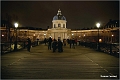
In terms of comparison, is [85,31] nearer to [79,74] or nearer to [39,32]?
[39,32]

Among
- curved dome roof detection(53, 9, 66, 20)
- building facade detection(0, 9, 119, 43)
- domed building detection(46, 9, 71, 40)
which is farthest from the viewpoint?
curved dome roof detection(53, 9, 66, 20)

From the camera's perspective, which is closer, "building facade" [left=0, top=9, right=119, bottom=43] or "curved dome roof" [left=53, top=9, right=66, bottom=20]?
"building facade" [left=0, top=9, right=119, bottom=43]

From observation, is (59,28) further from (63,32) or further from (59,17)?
(59,17)

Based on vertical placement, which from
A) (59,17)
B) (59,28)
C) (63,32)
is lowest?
(63,32)

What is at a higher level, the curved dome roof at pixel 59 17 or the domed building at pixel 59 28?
the curved dome roof at pixel 59 17

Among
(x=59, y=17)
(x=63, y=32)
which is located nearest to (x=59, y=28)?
(x=63, y=32)

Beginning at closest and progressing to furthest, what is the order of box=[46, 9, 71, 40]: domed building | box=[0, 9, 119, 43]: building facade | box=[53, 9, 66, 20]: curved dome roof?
box=[0, 9, 119, 43]: building facade < box=[46, 9, 71, 40]: domed building < box=[53, 9, 66, 20]: curved dome roof

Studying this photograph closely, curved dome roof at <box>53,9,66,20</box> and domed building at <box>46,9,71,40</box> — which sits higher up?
curved dome roof at <box>53,9,66,20</box>

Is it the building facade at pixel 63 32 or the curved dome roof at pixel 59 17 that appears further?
the curved dome roof at pixel 59 17

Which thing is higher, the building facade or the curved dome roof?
the curved dome roof

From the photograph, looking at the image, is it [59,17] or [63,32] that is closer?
[59,17]

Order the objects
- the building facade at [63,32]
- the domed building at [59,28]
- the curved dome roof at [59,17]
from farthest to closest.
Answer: the curved dome roof at [59,17] → the domed building at [59,28] → the building facade at [63,32]

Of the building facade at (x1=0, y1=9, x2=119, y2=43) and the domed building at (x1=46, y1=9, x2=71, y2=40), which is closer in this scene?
the building facade at (x1=0, y1=9, x2=119, y2=43)

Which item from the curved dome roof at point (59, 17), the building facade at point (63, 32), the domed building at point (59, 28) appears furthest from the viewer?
the curved dome roof at point (59, 17)
